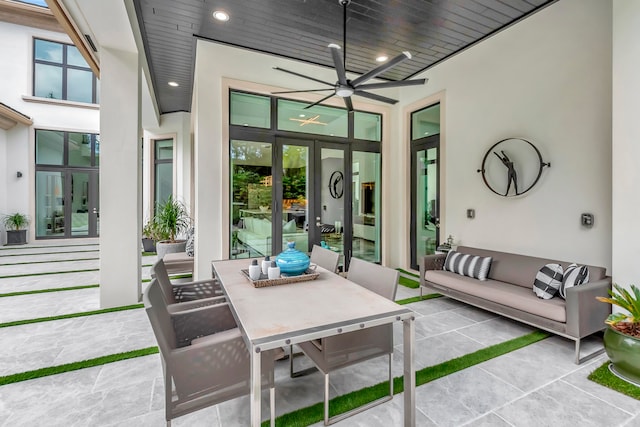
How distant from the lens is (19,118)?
7758 mm

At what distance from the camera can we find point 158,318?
1.43m

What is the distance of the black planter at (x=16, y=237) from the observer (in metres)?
7.98

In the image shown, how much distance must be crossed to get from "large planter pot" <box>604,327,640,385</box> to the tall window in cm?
883

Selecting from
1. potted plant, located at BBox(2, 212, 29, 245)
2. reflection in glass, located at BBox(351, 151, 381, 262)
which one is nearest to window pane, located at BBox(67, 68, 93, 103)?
potted plant, located at BBox(2, 212, 29, 245)

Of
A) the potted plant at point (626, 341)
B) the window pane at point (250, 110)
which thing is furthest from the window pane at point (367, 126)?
the potted plant at point (626, 341)

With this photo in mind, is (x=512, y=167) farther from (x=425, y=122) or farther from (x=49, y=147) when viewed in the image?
(x=49, y=147)

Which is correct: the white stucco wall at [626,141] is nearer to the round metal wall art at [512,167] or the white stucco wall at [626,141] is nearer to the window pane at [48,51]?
the round metal wall art at [512,167]

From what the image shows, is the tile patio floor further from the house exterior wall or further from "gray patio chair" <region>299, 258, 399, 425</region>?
the house exterior wall

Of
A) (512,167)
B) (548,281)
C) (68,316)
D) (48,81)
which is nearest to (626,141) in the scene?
(512,167)

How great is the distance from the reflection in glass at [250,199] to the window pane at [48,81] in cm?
780

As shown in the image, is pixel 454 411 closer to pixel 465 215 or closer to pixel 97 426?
pixel 97 426

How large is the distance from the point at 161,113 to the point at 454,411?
8730mm

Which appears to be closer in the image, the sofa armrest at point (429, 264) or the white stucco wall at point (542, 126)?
the white stucco wall at point (542, 126)

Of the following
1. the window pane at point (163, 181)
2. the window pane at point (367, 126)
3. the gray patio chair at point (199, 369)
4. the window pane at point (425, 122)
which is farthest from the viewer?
the window pane at point (163, 181)
